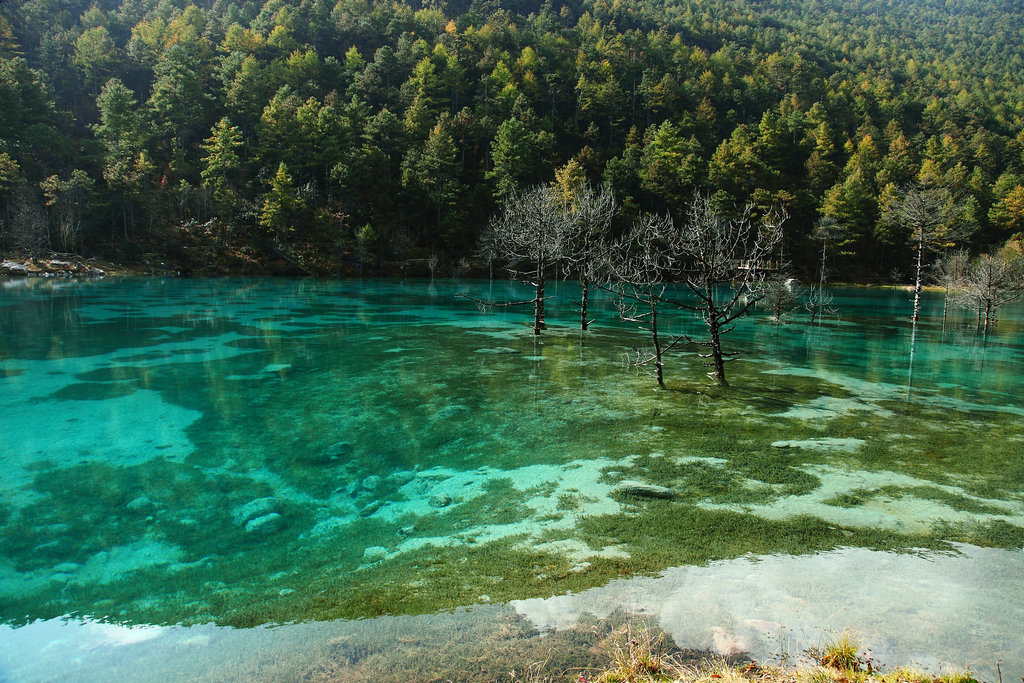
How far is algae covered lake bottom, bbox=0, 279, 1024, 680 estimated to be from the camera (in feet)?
18.6

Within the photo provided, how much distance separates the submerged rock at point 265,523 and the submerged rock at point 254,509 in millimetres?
78

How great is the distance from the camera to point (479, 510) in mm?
8773

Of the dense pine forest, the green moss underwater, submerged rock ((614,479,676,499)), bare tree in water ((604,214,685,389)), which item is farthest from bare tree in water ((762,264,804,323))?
submerged rock ((614,479,676,499))

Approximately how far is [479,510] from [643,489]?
8.84ft

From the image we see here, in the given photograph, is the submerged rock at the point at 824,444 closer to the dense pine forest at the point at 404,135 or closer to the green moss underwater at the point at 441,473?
the green moss underwater at the point at 441,473

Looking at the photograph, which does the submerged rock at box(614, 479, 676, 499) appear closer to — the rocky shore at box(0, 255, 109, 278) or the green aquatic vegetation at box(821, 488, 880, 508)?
the green aquatic vegetation at box(821, 488, 880, 508)

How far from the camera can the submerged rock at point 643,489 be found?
9.14 m

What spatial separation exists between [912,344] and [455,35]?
106522 mm

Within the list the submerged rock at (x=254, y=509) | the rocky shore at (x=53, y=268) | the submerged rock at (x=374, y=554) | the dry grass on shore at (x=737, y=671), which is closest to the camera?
the dry grass on shore at (x=737, y=671)

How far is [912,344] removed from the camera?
87.6 ft

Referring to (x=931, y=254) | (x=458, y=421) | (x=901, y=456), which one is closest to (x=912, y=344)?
(x=901, y=456)

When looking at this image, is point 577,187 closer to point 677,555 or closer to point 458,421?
point 458,421

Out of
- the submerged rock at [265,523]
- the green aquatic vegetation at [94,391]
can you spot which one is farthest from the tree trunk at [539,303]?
the submerged rock at [265,523]

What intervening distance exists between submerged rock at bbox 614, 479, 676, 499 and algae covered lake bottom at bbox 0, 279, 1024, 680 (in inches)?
6.4
